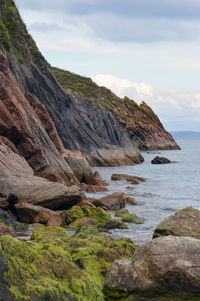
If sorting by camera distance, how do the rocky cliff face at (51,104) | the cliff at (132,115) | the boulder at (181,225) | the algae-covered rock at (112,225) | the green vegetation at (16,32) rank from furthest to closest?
the cliff at (132,115) < the green vegetation at (16,32) < the rocky cliff face at (51,104) < the algae-covered rock at (112,225) < the boulder at (181,225)

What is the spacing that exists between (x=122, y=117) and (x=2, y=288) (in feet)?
310

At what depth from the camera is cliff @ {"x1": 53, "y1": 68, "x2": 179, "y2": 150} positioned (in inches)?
3794

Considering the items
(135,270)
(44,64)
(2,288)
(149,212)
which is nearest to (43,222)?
(149,212)

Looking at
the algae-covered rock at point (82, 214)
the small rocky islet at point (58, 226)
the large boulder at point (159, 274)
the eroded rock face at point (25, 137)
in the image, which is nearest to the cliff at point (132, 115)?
the small rocky islet at point (58, 226)

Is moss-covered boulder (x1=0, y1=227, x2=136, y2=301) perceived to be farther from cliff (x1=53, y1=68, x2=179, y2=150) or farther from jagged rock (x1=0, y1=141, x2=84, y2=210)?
cliff (x1=53, y1=68, x2=179, y2=150)

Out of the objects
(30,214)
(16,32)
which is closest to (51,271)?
(30,214)

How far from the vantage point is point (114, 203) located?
60.8ft

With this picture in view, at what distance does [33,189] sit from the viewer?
15445 millimetres

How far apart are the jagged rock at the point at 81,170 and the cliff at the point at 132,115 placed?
64094 millimetres

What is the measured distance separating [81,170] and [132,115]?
7831 centimetres

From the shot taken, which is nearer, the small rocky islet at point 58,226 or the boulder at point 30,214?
the small rocky islet at point 58,226

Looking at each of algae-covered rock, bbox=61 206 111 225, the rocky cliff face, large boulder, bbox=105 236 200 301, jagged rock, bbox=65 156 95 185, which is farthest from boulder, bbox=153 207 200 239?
the rocky cliff face

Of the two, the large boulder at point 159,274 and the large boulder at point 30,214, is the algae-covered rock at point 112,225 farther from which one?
the large boulder at point 159,274

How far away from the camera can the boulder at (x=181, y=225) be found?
10719 millimetres
